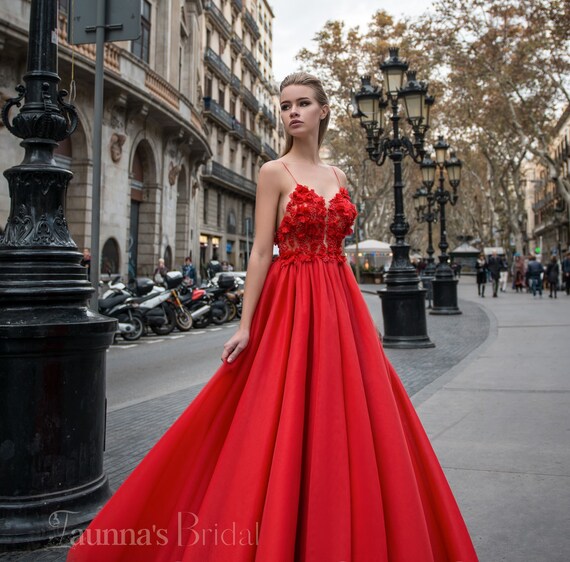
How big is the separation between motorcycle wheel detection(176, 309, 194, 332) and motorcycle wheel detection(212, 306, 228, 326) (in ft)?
3.70

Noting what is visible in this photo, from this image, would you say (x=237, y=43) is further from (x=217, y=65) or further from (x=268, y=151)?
(x=268, y=151)

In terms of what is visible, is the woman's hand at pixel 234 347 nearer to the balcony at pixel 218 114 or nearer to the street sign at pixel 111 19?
the street sign at pixel 111 19

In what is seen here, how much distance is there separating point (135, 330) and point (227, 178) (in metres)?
27.3

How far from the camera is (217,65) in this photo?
117 feet

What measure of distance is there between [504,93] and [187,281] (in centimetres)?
1624

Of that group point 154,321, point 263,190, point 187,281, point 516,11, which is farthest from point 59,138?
point 516,11

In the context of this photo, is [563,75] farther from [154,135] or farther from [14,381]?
[14,381]

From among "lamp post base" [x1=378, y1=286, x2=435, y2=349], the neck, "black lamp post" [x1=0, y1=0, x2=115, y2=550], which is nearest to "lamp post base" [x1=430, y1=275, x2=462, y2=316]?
"lamp post base" [x1=378, y1=286, x2=435, y2=349]

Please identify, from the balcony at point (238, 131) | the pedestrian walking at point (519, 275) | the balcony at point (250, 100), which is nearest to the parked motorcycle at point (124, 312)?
the pedestrian walking at point (519, 275)

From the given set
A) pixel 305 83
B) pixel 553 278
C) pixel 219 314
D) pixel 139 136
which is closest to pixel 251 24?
pixel 139 136

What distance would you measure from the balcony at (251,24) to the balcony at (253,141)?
740cm

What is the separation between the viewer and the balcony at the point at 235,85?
129ft

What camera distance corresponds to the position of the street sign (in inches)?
148

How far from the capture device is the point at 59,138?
9.84 feet
